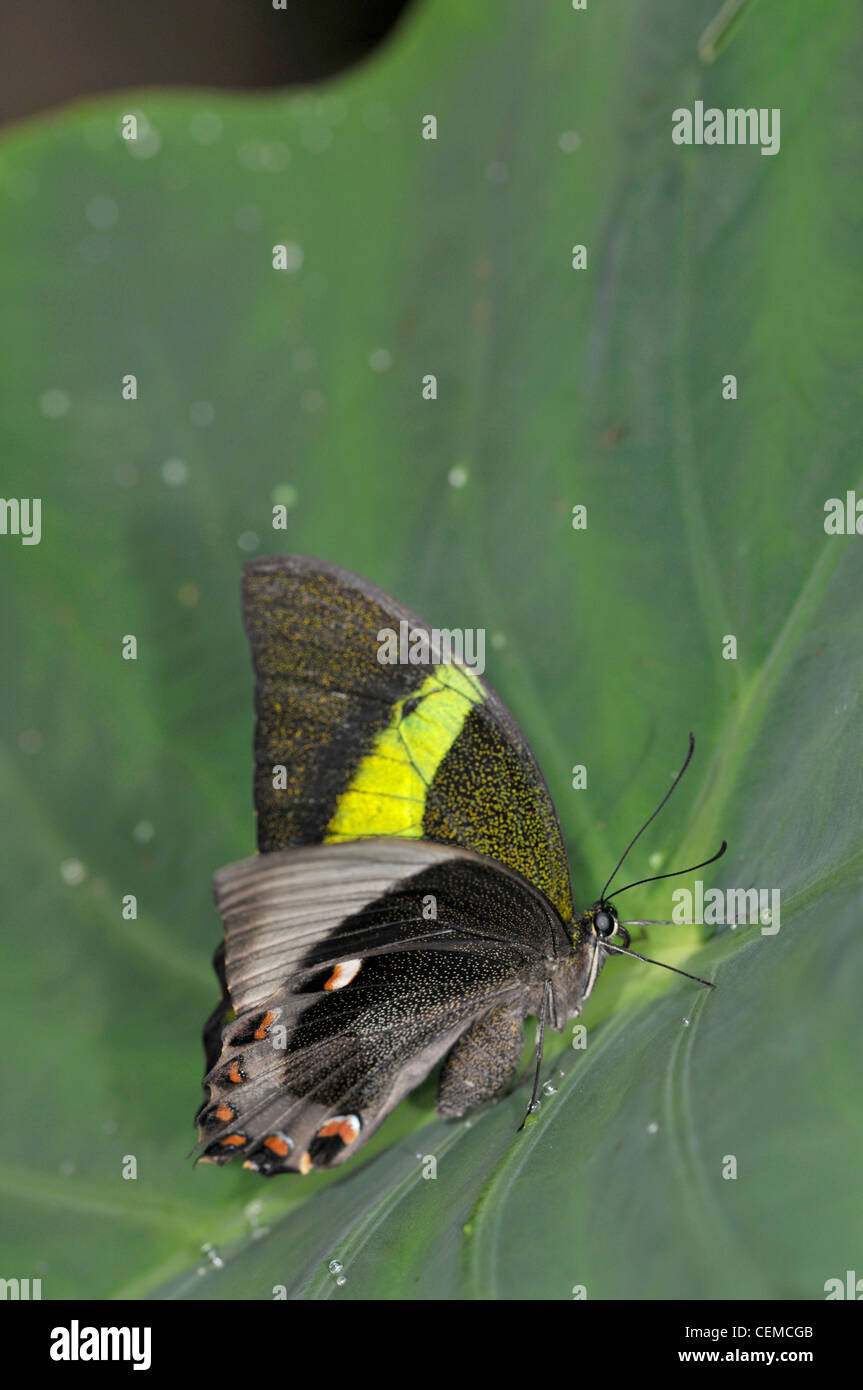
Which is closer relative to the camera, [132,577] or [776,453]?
[776,453]

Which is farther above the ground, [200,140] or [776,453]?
[200,140]

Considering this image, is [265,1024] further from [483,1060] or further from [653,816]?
[653,816]

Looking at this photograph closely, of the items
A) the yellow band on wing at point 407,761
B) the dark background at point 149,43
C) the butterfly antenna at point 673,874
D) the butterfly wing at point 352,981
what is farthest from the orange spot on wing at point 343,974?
the dark background at point 149,43

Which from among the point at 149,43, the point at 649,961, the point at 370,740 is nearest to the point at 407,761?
the point at 370,740

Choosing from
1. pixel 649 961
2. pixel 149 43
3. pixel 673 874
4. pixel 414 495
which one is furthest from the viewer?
pixel 149 43

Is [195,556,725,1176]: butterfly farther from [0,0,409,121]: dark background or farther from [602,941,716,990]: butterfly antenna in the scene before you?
[0,0,409,121]: dark background

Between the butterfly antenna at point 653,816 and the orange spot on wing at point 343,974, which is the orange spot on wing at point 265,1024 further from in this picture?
the butterfly antenna at point 653,816
